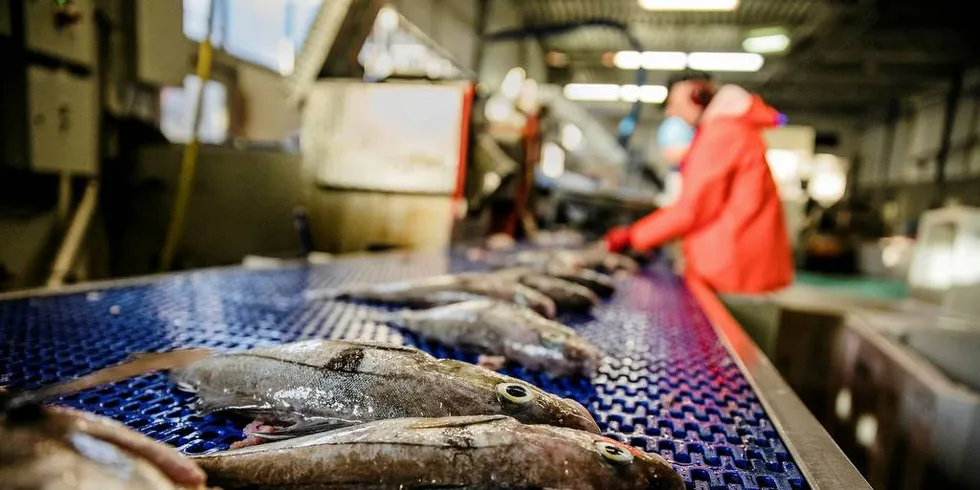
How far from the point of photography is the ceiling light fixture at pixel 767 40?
13.3 metres

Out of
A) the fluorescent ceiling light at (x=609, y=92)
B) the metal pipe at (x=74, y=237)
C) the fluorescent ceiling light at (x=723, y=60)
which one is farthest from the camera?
the fluorescent ceiling light at (x=609, y=92)

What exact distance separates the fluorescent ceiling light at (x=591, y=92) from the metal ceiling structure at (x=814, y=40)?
20.3 inches

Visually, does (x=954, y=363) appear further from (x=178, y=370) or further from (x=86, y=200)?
(x=86, y=200)

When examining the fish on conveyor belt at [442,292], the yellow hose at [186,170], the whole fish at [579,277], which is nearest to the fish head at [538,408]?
the fish on conveyor belt at [442,292]

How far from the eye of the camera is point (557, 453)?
0.99m

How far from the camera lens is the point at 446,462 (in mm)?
964

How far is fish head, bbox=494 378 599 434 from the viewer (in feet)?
4.00

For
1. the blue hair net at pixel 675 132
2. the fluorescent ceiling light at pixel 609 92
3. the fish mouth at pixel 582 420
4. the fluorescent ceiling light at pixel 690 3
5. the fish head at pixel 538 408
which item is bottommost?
the fish mouth at pixel 582 420

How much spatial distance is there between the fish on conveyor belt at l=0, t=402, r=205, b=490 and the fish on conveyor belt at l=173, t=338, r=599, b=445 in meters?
0.46

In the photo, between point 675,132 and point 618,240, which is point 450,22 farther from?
point 618,240

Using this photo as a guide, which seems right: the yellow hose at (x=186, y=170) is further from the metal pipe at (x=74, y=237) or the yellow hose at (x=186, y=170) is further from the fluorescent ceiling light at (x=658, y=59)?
the fluorescent ceiling light at (x=658, y=59)

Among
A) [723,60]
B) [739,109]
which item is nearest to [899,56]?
[723,60]

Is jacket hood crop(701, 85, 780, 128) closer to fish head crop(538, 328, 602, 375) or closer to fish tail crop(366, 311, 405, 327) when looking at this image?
fish head crop(538, 328, 602, 375)

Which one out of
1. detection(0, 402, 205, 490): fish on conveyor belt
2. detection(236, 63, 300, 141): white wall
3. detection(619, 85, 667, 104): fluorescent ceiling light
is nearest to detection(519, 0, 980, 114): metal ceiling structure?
detection(619, 85, 667, 104): fluorescent ceiling light
